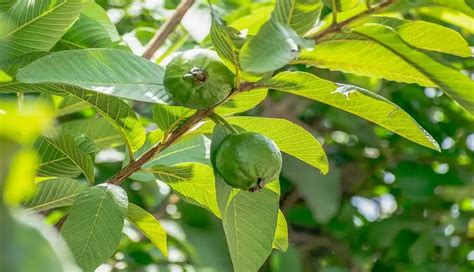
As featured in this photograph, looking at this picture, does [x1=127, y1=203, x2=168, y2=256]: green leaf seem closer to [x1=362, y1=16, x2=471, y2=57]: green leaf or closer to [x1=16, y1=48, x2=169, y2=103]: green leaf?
[x1=16, y1=48, x2=169, y2=103]: green leaf

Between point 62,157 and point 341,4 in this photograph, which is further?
point 62,157

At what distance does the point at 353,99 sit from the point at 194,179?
25 centimetres

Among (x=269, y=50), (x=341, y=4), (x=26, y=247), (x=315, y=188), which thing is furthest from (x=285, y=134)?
(x=315, y=188)

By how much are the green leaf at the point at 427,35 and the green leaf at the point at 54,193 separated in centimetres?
41

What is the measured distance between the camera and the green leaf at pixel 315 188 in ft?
7.92

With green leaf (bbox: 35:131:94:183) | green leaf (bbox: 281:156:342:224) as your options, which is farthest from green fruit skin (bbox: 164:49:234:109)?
green leaf (bbox: 281:156:342:224)

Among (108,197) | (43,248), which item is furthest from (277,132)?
(43,248)

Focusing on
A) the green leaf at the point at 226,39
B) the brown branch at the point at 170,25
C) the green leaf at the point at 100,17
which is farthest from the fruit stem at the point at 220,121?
the brown branch at the point at 170,25

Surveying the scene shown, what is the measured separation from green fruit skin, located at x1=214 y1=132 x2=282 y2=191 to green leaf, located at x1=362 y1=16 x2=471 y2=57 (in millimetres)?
160

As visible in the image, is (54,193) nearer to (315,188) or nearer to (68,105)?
(68,105)

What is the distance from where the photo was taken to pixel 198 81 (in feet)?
2.54

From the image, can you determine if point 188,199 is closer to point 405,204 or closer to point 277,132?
point 277,132

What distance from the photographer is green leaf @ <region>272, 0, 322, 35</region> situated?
0.79m

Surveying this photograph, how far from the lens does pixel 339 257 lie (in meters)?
2.72
